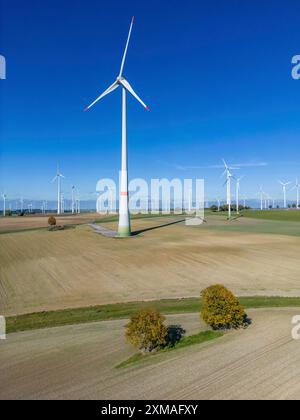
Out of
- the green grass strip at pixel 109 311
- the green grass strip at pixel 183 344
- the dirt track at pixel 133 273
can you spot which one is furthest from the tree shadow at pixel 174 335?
the dirt track at pixel 133 273

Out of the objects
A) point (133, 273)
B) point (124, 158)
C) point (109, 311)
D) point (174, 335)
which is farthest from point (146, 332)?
point (124, 158)

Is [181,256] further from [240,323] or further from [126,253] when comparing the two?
[240,323]

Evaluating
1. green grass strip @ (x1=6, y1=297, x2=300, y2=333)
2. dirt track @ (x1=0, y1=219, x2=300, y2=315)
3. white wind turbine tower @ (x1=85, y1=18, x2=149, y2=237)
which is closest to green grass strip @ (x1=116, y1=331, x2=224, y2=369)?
green grass strip @ (x1=6, y1=297, x2=300, y2=333)

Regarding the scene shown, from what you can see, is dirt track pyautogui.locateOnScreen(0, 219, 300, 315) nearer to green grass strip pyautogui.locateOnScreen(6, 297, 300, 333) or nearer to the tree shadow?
green grass strip pyautogui.locateOnScreen(6, 297, 300, 333)

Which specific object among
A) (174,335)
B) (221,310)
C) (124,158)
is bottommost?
(174,335)

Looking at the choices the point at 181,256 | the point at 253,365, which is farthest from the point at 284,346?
the point at 181,256

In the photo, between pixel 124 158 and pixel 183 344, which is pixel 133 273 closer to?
pixel 183 344
